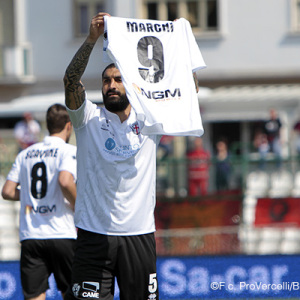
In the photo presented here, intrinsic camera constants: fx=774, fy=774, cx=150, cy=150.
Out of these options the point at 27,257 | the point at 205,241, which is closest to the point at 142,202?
the point at 27,257

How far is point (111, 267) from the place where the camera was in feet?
15.8

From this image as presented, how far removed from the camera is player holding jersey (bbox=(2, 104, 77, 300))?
245 inches

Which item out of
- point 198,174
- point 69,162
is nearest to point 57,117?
point 69,162

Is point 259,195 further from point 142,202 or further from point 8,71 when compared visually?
point 8,71

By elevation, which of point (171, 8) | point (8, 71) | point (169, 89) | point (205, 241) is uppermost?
point (171, 8)

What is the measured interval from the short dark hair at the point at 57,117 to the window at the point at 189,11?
59.4 ft

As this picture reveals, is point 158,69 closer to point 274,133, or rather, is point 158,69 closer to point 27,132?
point 27,132

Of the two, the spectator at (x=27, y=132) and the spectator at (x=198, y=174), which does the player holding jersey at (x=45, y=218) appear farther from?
the spectator at (x=27, y=132)

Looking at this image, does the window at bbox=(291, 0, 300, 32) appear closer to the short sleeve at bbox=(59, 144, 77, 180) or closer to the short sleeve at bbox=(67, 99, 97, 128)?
the short sleeve at bbox=(59, 144, 77, 180)

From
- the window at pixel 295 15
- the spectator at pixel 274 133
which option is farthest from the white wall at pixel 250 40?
the spectator at pixel 274 133

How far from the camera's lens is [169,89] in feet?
15.6

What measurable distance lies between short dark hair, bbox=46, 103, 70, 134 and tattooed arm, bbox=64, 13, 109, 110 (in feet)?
4.94

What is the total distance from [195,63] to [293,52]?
62.6 ft

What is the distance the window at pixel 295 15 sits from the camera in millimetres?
23447
